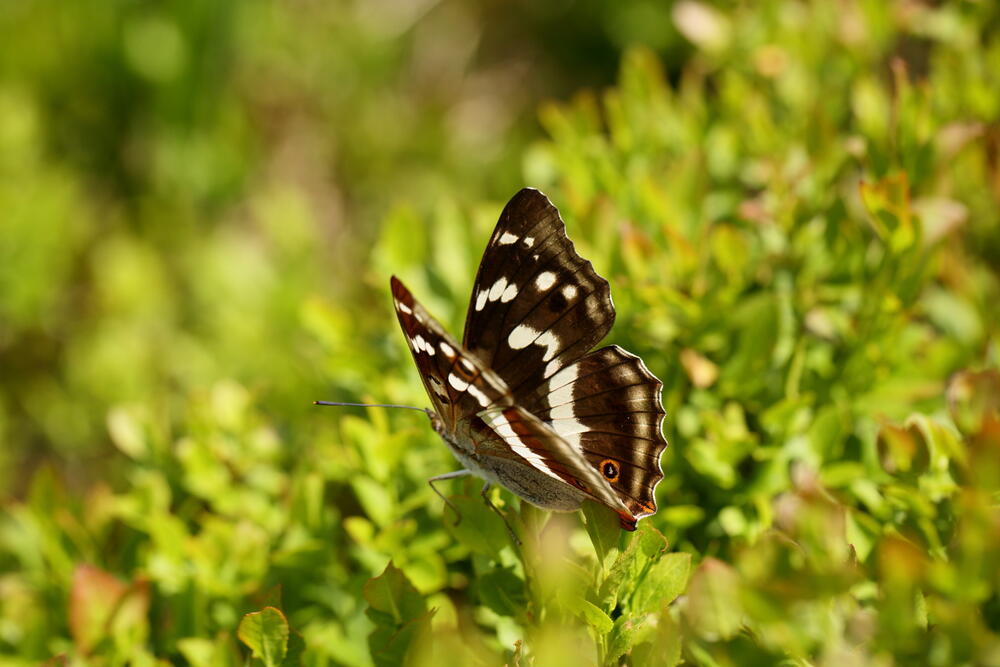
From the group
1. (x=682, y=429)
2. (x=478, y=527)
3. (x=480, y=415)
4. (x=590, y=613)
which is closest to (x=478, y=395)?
(x=480, y=415)

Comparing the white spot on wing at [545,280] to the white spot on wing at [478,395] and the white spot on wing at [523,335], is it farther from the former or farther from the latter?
the white spot on wing at [478,395]

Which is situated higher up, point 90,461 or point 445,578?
point 445,578

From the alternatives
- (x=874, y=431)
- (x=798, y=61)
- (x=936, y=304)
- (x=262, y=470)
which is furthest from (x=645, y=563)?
(x=798, y=61)

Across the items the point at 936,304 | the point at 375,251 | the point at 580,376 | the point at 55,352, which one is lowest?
the point at 55,352

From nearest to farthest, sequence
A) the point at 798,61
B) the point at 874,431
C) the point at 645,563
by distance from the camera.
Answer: the point at 645,563, the point at 874,431, the point at 798,61

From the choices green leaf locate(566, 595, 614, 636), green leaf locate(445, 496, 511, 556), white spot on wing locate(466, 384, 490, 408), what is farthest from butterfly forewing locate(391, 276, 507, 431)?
green leaf locate(566, 595, 614, 636)

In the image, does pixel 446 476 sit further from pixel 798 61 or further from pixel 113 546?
pixel 798 61

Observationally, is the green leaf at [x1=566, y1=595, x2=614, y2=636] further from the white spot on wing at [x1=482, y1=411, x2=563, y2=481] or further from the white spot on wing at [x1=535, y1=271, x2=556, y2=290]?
the white spot on wing at [x1=535, y1=271, x2=556, y2=290]

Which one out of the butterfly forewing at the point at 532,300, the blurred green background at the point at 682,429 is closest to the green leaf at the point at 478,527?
the blurred green background at the point at 682,429
